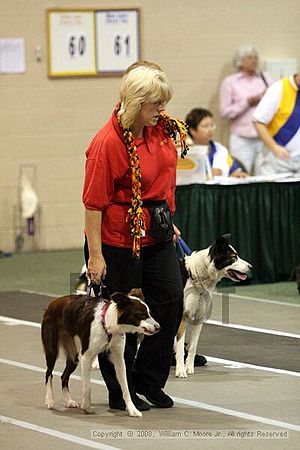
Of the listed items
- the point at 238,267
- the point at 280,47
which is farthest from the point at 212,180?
the point at 280,47

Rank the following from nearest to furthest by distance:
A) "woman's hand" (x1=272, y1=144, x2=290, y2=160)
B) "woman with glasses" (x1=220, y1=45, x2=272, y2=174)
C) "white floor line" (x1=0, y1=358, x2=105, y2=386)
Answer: "white floor line" (x1=0, y1=358, x2=105, y2=386)
"woman's hand" (x1=272, y1=144, x2=290, y2=160)
"woman with glasses" (x1=220, y1=45, x2=272, y2=174)

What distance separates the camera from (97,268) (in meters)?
5.16

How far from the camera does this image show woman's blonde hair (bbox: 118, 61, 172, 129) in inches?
198

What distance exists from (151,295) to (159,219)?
36 cm

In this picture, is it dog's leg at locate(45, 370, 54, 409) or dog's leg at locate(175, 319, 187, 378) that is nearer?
dog's leg at locate(45, 370, 54, 409)

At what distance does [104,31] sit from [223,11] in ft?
4.41

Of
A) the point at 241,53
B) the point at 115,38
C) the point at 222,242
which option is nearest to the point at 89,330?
the point at 222,242

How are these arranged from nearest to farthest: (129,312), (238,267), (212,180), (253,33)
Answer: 1. (129,312)
2. (238,267)
3. (212,180)
4. (253,33)

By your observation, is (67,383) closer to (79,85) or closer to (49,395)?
(49,395)

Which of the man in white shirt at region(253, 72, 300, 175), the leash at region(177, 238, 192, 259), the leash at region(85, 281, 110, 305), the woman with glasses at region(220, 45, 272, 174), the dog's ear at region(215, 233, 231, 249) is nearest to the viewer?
the leash at region(85, 281, 110, 305)

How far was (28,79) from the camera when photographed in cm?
1198

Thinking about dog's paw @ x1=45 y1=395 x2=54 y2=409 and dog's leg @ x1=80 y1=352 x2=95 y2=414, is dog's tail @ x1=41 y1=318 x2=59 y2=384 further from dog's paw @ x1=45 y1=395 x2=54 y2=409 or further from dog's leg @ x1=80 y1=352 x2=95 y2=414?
dog's leg @ x1=80 y1=352 x2=95 y2=414

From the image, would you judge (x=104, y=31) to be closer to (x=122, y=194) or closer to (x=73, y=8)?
(x=73, y=8)

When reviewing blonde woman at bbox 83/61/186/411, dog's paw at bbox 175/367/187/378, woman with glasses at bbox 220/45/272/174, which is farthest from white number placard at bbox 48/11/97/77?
blonde woman at bbox 83/61/186/411
